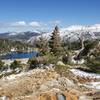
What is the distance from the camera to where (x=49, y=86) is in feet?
113

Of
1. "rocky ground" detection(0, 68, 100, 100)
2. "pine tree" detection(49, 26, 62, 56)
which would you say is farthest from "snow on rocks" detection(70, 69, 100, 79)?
"pine tree" detection(49, 26, 62, 56)

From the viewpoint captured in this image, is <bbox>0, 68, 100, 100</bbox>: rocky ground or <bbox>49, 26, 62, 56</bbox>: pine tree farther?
<bbox>49, 26, 62, 56</bbox>: pine tree

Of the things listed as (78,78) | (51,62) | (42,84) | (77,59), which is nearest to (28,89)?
(42,84)

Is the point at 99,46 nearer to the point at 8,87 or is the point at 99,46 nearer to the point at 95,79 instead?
the point at 95,79

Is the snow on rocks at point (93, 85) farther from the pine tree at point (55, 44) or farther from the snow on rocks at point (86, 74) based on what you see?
the pine tree at point (55, 44)

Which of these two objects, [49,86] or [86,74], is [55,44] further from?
[49,86]

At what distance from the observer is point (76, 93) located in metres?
31.8

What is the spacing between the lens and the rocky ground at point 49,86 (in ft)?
102

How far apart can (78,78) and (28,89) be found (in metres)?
7.39

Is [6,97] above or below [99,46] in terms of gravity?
below

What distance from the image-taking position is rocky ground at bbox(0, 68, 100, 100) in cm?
3098

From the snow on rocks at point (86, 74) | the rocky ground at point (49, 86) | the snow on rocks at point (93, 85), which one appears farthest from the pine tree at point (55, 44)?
the snow on rocks at point (93, 85)

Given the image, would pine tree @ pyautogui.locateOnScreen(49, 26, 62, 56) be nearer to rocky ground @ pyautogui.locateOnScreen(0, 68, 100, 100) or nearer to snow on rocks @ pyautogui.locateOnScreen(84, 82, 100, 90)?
rocky ground @ pyautogui.locateOnScreen(0, 68, 100, 100)

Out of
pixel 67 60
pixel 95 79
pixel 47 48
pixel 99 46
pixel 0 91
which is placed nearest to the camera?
pixel 0 91
